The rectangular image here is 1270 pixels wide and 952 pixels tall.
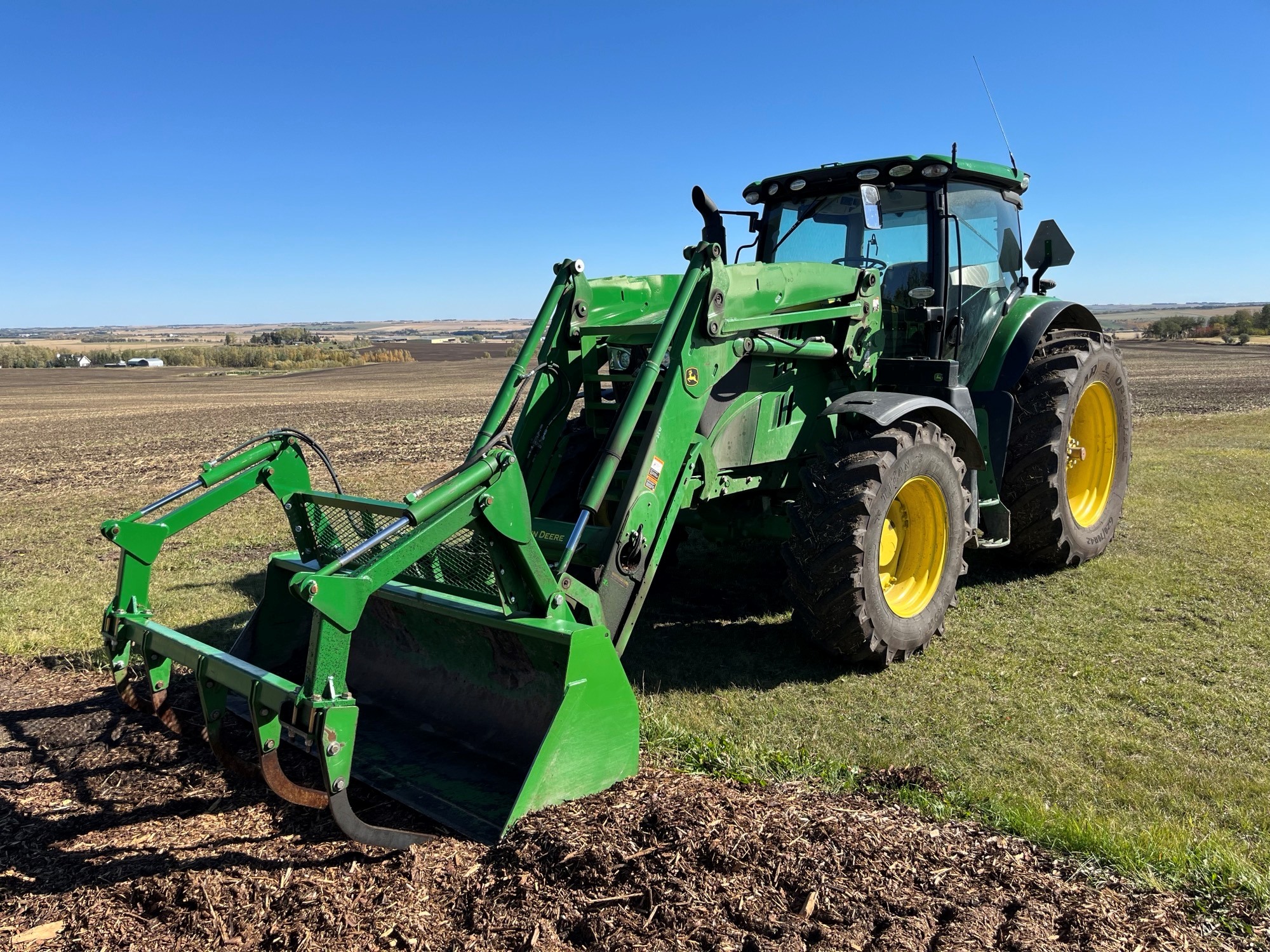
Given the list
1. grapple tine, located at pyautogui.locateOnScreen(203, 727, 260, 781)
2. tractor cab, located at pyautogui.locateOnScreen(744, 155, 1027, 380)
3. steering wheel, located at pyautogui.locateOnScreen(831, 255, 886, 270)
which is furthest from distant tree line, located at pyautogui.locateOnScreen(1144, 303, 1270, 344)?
grapple tine, located at pyautogui.locateOnScreen(203, 727, 260, 781)

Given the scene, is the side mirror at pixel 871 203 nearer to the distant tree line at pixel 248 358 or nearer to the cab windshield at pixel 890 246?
the cab windshield at pixel 890 246

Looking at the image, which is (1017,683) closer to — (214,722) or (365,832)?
(365,832)

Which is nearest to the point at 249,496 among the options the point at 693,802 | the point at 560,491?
the point at 560,491

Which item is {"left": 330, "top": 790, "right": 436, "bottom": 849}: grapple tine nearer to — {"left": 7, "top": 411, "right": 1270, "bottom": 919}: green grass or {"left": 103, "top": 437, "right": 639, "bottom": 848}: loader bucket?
{"left": 103, "top": 437, "right": 639, "bottom": 848}: loader bucket

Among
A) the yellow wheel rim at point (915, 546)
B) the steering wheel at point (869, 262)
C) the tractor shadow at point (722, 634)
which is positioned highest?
the steering wheel at point (869, 262)

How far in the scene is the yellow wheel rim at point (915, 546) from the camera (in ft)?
18.3

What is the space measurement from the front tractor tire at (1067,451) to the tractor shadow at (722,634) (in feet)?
6.02

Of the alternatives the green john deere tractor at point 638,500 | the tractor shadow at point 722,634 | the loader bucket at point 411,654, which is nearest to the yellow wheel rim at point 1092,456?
the green john deere tractor at point 638,500

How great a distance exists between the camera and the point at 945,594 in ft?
18.5

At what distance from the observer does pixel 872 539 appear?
4980 mm

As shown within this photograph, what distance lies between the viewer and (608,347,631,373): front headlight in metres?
5.57

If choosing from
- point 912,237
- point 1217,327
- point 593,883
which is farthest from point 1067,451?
point 1217,327

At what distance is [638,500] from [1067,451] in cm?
410

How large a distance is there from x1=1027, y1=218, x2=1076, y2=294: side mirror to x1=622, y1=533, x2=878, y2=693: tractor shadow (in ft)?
9.74
